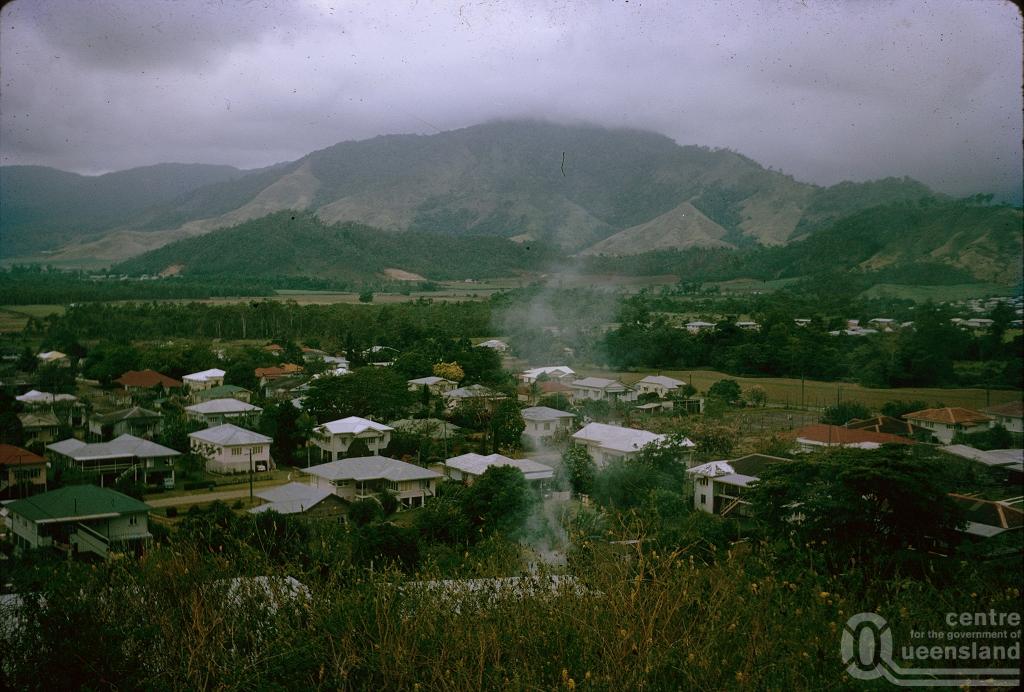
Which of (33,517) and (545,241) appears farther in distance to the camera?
(545,241)

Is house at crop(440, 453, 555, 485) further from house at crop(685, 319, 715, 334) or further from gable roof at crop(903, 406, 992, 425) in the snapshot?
house at crop(685, 319, 715, 334)

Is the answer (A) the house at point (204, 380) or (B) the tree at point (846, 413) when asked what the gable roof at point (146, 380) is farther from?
(B) the tree at point (846, 413)

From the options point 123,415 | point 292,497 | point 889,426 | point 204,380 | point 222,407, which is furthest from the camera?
point 204,380

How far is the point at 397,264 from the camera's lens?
22.2m

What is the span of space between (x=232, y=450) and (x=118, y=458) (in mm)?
1204

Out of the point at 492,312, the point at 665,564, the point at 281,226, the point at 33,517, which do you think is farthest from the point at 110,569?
the point at 281,226

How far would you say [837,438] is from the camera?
725 centimetres

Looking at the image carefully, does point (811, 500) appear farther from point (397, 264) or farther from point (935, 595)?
point (397, 264)

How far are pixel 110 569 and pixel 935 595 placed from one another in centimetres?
349

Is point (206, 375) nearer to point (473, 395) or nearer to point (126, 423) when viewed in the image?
point (126, 423)

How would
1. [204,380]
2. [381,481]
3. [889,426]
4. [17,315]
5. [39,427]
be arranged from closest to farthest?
1. [381,481]
2. [889,426]
3. [39,427]
4. [17,315]
5. [204,380]

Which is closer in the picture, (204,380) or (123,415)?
(123,415)

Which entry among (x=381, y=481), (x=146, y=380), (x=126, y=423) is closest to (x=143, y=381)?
(x=146, y=380)

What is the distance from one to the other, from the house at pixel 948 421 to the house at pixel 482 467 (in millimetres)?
3701
